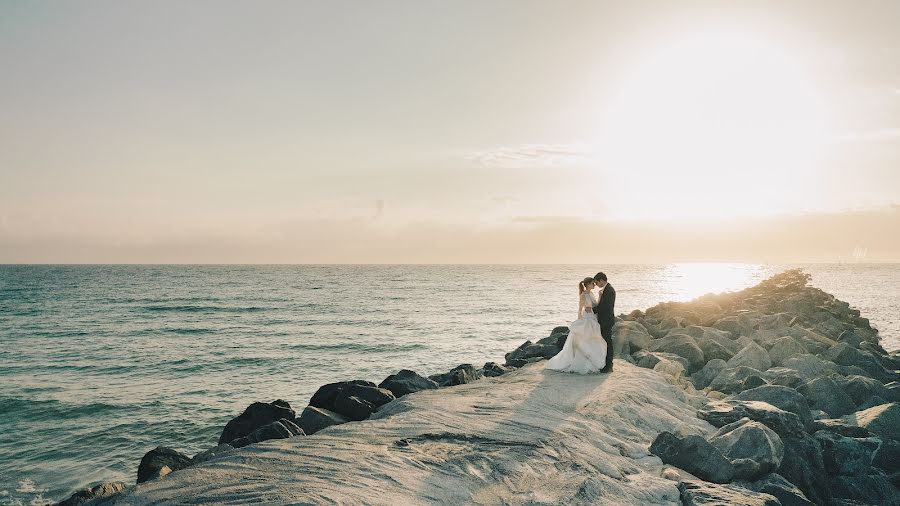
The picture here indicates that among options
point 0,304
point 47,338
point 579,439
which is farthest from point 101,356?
point 0,304

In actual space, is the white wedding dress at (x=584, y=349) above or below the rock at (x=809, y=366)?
above

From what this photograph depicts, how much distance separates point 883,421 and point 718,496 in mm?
5508

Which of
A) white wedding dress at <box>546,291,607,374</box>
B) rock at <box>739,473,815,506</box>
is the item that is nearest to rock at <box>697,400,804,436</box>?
rock at <box>739,473,815,506</box>

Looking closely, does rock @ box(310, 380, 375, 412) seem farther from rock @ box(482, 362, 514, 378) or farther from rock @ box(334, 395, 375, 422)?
rock @ box(482, 362, 514, 378)

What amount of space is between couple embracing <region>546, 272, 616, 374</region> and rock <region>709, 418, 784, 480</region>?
423 cm

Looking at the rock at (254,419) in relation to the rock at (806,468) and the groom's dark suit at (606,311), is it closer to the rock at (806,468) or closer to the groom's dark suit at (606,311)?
the groom's dark suit at (606,311)

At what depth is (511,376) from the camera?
11625 mm

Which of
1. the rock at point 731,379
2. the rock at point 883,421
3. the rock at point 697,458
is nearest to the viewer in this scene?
the rock at point 697,458

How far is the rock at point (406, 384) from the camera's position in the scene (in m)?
10.9

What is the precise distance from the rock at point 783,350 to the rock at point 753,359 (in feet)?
2.22

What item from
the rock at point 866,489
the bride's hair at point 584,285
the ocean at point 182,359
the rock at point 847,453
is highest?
the bride's hair at point 584,285

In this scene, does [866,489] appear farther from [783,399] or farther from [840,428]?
[783,399]

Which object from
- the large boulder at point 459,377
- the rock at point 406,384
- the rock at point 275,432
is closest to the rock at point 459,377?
the large boulder at point 459,377

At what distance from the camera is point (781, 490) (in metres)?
6.16
